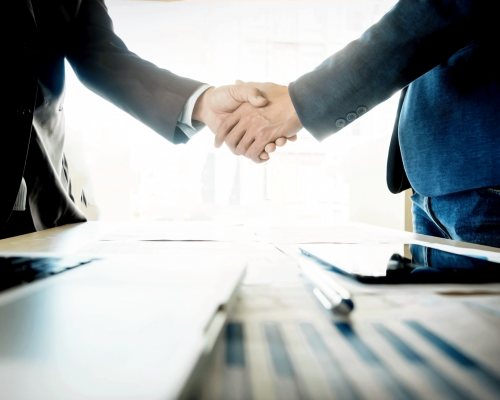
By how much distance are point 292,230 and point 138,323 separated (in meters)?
0.52

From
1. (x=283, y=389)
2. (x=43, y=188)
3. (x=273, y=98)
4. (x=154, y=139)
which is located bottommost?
(x=283, y=389)

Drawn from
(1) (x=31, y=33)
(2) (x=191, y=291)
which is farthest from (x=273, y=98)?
(2) (x=191, y=291)

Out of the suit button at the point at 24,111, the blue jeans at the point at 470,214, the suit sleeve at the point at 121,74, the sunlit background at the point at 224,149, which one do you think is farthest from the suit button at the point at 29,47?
the sunlit background at the point at 224,149

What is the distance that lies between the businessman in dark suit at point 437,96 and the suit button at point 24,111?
49 centimetres

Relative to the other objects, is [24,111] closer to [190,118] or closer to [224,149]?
[190,118]

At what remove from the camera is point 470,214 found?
610 mm

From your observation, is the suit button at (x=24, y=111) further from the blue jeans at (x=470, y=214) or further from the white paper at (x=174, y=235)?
the blue jeans at (x=470, y=214)

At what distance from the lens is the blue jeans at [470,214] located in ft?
1.93

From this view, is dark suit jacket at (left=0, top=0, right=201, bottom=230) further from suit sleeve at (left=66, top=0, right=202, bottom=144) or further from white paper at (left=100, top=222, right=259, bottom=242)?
white paper at (left=100, top=222, right=259, bottom=242)

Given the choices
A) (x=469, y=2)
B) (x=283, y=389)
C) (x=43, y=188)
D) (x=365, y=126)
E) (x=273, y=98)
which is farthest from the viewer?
(x=365, y=126)

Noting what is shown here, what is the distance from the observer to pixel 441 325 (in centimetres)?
17

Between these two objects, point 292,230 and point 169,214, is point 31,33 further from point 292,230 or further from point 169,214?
point 169,214

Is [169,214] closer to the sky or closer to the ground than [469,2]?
closer to the ground

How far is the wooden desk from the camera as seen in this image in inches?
4.4
